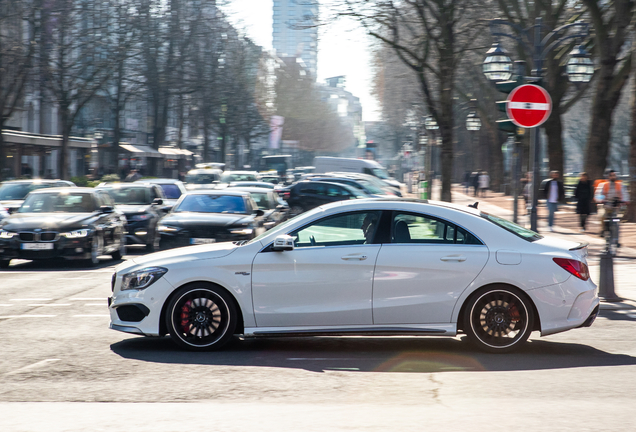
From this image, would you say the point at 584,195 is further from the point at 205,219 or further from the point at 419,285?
the point at 419,285

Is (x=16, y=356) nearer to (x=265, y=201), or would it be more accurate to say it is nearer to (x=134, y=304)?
(x=134, y=304)

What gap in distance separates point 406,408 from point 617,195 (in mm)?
15504

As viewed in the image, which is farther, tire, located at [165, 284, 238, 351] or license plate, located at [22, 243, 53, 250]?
license plate, located at [22, 243, 53, 250]

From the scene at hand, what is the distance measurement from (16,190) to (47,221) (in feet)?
25.4

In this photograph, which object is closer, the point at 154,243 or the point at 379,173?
the point at 154,243

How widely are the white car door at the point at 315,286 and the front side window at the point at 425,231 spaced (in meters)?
0.27

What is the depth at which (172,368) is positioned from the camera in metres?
6.57

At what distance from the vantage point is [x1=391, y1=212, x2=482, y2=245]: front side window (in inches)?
282

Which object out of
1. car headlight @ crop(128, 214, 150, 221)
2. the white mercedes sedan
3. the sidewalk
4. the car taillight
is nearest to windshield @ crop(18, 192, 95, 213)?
car headlight @ crop(128, 214, 150, 221)

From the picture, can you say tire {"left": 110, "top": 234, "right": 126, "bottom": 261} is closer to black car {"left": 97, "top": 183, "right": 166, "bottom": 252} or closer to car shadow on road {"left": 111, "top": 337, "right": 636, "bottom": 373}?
black car {"left": 97, "top": 183, "right": 166, "bottom": 252}

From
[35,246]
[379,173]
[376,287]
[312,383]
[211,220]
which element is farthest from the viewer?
[379,173]

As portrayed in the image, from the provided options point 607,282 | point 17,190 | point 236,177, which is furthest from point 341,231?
point 236,177

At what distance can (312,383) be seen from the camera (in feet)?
19.9

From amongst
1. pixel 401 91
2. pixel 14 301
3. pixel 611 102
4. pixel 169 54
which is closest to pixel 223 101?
pixel 169 54
